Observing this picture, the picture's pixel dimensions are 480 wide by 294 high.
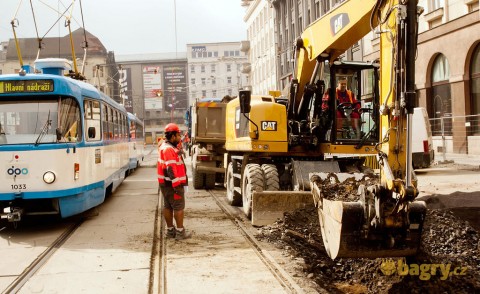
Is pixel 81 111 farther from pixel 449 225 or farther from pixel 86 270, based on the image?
pixel 449 225

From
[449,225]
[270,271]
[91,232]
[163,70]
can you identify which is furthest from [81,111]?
[163,70]

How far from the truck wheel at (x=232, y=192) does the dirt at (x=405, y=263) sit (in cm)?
351

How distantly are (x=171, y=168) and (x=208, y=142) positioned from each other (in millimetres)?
7649

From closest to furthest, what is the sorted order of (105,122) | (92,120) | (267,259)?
(267,259) < (92,120) < (105,122)

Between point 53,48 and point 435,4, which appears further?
point 53,48

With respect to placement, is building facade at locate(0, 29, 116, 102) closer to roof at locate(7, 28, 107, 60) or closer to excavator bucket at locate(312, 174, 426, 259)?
roof at locate(7, 28, 107, 60)

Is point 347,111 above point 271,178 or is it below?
above

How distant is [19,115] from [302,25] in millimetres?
36327

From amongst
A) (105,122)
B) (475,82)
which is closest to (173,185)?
(105,122)

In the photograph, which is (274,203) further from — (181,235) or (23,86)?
(23,86)

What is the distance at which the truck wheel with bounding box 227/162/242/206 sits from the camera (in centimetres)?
1183

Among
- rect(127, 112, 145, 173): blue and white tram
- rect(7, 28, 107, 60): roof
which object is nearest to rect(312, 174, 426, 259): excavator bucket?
rect(127, 112, 145, 173): blue and white tram

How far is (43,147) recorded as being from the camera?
8.94 meters

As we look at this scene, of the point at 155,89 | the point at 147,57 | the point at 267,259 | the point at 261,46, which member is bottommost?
the point at 267,259
